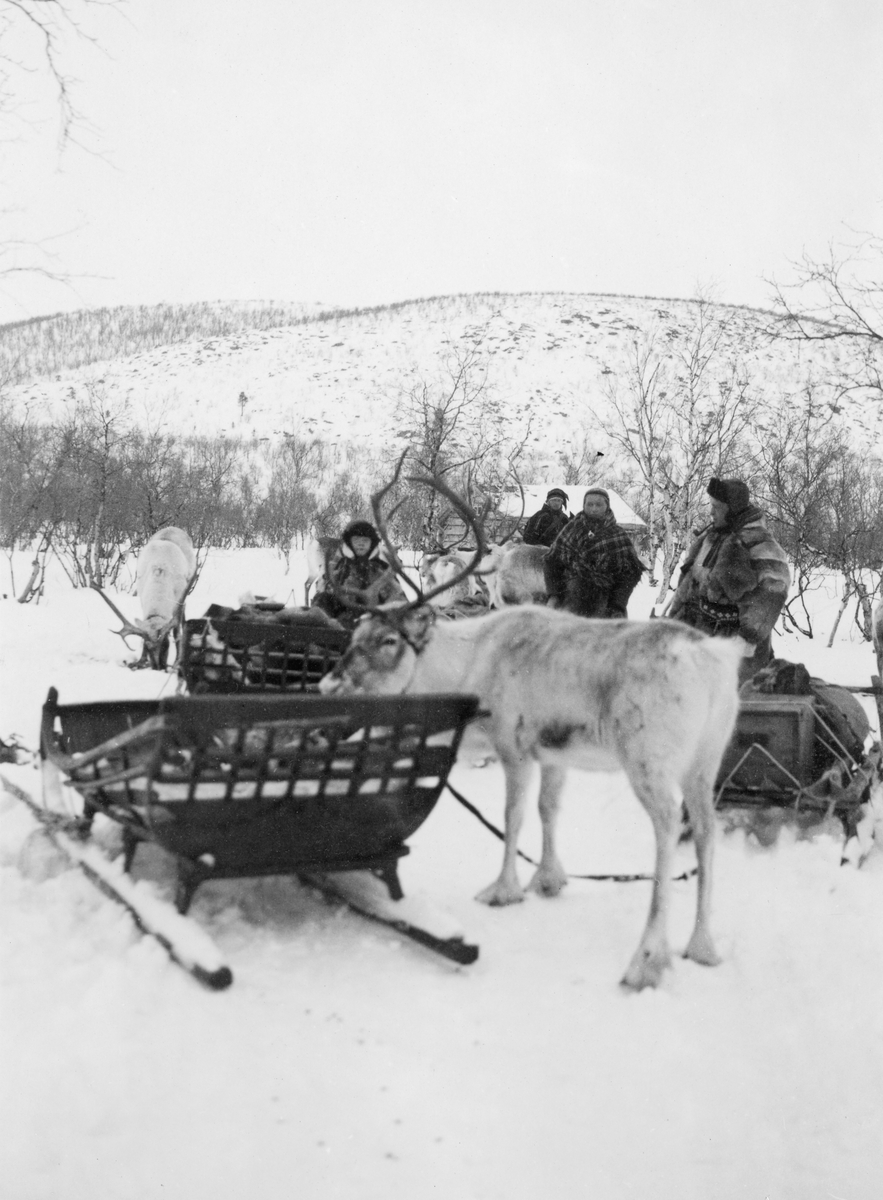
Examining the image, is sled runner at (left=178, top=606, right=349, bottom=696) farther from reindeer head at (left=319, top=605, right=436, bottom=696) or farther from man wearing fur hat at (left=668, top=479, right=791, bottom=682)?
man wearing fur hat at (left=668, top=479, right=791, bottom=682)

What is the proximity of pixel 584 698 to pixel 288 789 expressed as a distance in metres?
1.35

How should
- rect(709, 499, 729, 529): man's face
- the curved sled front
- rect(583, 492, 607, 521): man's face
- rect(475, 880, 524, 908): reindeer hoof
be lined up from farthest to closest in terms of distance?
rect(583, 492, 607, 521): man's face → rect(709, 499, 729, 529): man's face → rect(475, 880, 524, 908): reindeer hoof → the curved sled front

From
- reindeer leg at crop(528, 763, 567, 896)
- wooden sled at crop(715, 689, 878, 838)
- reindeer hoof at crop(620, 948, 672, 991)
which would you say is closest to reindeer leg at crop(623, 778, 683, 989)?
reindeer hoof at crop(620, 948, 672, 991)

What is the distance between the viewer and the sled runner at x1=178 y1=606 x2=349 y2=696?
A: 549cm

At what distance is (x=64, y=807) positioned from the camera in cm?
432

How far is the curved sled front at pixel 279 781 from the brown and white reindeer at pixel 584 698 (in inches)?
19.8

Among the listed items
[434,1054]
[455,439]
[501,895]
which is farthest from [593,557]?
[455,439]

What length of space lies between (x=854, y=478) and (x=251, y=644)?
1036 inches

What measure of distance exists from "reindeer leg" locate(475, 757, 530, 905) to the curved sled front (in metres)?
0.63

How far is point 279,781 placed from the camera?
3.43 meters

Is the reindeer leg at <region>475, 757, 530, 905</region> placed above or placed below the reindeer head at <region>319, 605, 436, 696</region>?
below

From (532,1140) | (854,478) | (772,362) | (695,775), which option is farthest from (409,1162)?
(772,362)

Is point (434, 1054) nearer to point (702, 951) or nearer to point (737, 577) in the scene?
point (702, 951)

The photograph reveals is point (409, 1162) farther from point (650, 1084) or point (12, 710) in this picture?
point (12, 710)
